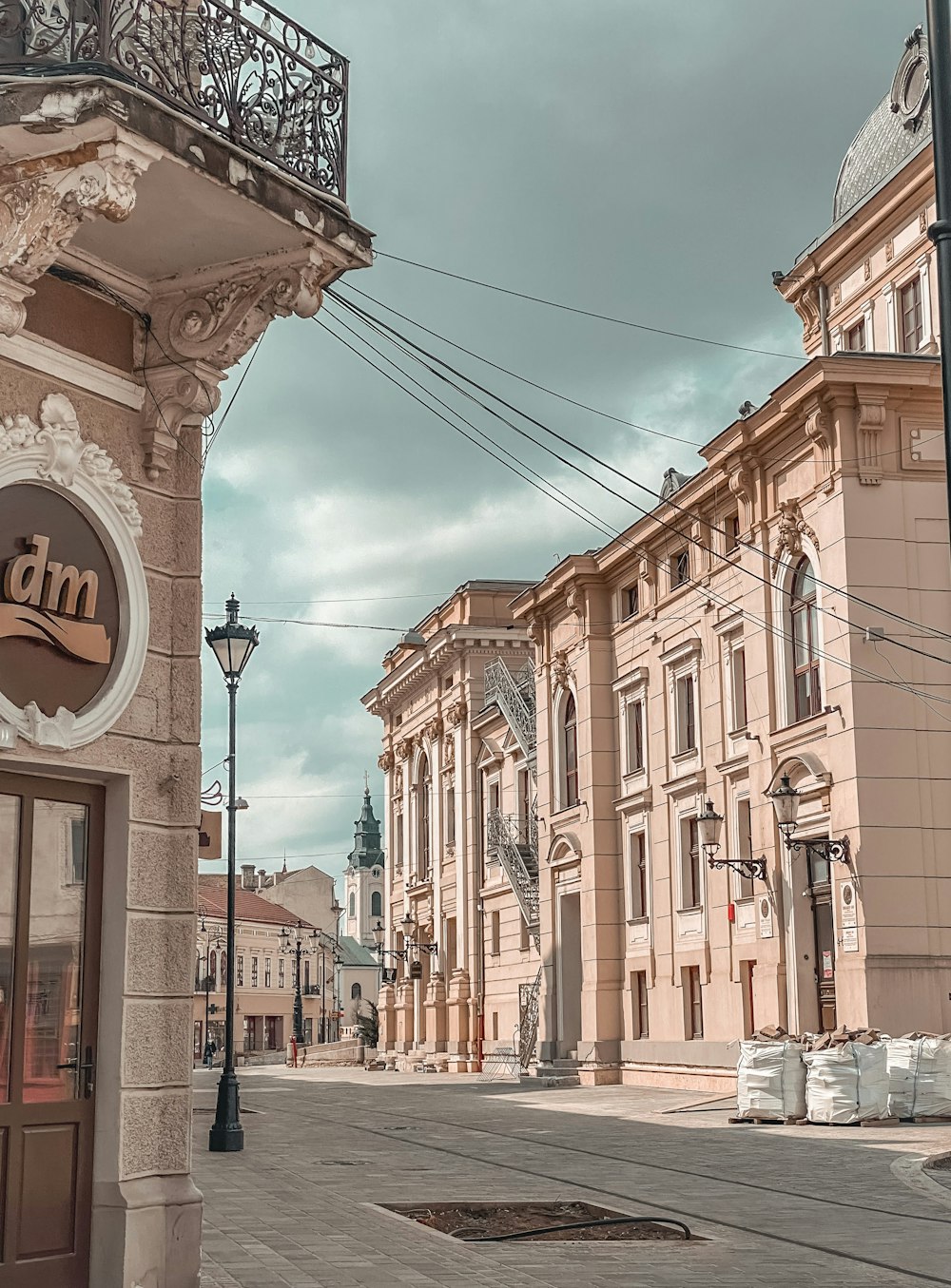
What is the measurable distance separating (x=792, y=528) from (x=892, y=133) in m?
9.56

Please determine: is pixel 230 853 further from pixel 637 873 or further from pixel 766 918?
pixel 637 873

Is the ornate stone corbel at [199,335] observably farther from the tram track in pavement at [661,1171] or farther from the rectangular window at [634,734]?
the rectangular window at [634,734]

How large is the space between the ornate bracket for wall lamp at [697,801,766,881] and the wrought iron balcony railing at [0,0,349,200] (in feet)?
67.6

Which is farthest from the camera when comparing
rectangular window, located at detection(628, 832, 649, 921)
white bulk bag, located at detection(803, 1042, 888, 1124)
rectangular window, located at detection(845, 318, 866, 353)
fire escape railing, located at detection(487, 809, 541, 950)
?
fire escape railing, located at detection(487, 809, 541, 950)

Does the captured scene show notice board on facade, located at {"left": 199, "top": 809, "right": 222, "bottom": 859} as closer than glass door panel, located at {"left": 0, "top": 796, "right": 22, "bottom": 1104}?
No

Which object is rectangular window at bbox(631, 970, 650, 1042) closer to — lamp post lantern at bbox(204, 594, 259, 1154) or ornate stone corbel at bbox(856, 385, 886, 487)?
ornate stone corbel at bbox(856, 385, 886, 487)

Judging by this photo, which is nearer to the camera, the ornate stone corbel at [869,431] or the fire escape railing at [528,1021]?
the ornate stone corbel at [869,431]

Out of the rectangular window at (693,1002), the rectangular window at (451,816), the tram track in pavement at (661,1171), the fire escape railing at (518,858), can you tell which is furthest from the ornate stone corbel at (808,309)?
the rectangular window at (451,816)

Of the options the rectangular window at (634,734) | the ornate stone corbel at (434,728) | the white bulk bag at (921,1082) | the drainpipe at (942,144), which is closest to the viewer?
the drainpipe at (942,144)

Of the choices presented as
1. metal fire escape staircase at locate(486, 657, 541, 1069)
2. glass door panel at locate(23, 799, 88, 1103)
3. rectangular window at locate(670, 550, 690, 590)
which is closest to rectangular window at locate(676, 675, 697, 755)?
rectangular window at locate(670, 550, 690, 590)

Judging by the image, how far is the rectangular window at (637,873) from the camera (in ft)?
114

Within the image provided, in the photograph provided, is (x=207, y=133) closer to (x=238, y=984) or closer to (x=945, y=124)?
(x=945, y=124)

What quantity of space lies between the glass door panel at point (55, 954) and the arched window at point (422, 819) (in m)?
47.4

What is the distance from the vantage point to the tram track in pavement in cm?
1018
